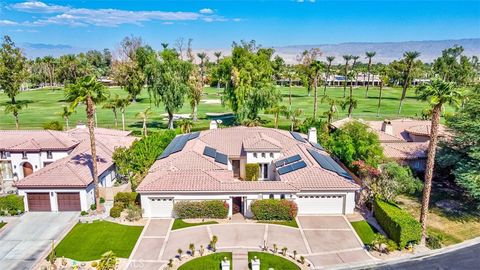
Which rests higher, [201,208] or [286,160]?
[286,160]

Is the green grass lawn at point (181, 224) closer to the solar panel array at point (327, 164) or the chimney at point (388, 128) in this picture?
the solar panel array at point (327, 164)

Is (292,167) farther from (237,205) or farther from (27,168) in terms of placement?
(27,168)

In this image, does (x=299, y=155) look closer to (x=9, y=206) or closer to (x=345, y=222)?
(x=345, y=222)

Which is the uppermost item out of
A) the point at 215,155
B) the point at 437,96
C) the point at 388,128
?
the point at 437,96

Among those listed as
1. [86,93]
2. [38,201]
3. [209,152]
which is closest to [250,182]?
[209,152]

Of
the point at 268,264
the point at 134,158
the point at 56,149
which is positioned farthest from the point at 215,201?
the point at 56,149

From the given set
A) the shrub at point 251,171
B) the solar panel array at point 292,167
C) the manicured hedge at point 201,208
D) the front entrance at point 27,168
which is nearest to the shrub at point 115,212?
the manicured hedge at point 201,208
